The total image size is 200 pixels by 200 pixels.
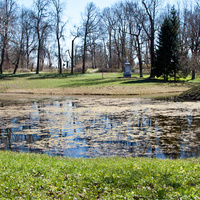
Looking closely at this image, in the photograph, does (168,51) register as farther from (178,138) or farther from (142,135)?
(178,138)

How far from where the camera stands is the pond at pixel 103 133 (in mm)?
9102

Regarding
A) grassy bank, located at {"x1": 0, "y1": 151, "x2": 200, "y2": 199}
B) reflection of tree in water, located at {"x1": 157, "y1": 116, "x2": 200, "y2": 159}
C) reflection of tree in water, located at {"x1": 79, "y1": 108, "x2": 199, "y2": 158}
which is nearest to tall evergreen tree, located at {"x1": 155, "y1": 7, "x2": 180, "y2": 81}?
reflection of tree in water, located at {"x1": 79, "y1": 108, "x2": 199, "y2": 158}

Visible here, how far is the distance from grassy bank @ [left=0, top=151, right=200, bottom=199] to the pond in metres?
2.03

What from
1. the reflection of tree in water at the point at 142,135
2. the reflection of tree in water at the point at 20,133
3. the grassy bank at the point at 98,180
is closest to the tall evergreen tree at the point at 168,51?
the reflection of tree in water at the point at 142,135

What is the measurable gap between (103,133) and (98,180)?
18.2 ft

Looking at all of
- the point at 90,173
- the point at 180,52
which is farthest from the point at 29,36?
the point at 90,173

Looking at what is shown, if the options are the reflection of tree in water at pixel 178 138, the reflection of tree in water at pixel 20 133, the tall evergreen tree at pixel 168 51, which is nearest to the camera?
the reflection of tree in water at pixel 178 138

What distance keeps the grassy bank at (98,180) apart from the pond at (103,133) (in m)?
2.03

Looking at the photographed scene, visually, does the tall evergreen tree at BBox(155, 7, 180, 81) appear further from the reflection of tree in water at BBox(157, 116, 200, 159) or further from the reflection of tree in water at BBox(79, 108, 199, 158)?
the reflection of tree in water at BBox(157, 116, 200, 159)

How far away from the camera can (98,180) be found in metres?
5.88

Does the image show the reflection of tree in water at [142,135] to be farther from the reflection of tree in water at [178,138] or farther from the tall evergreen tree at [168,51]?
the tall evergreen tree at [168,51]

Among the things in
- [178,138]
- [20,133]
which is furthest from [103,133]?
[20,133]

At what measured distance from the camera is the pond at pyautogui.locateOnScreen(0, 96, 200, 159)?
29.9ft

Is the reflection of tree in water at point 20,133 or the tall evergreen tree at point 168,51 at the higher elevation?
the tall evergreen tree at point 168,51
